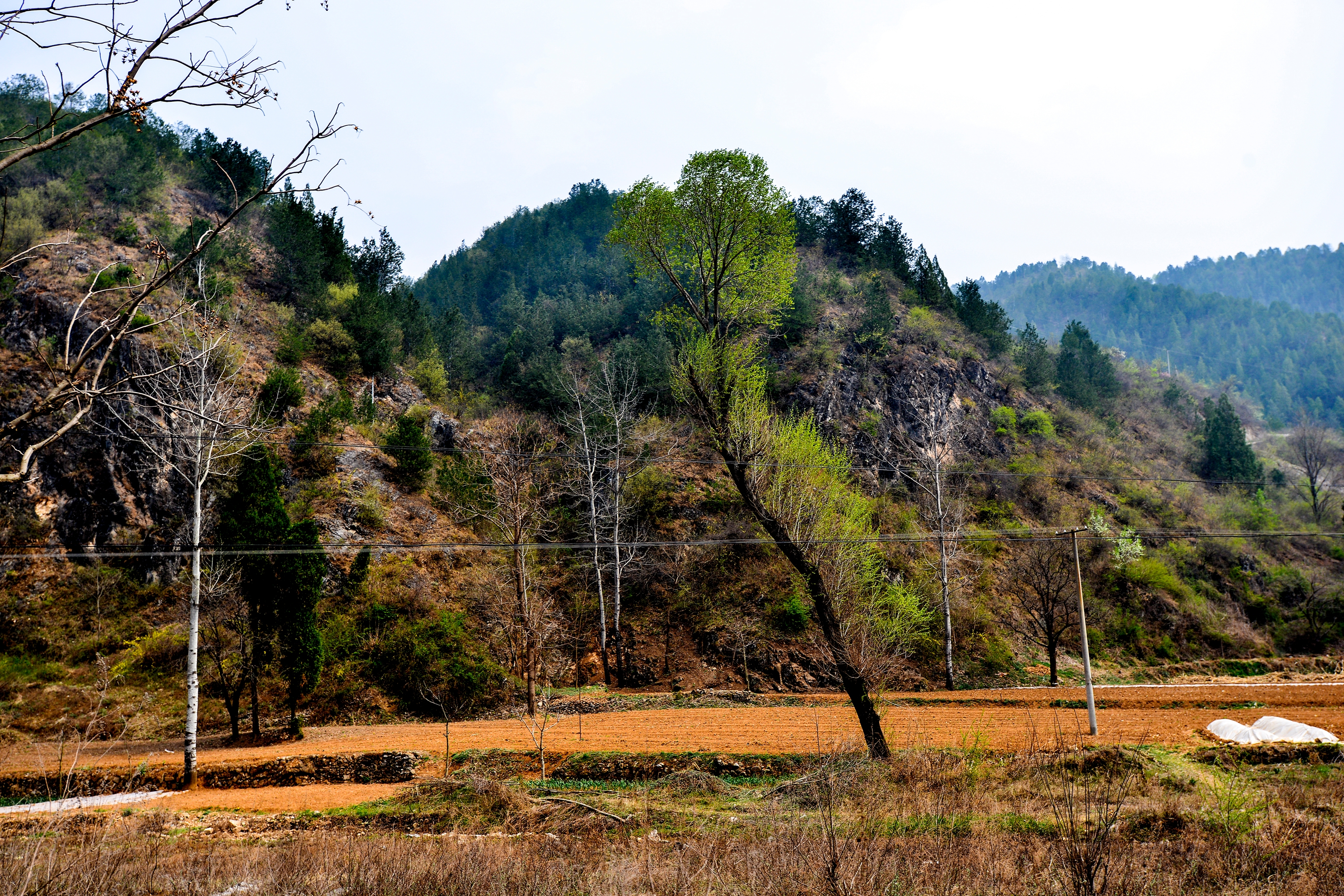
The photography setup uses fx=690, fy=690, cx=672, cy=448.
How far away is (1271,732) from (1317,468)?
5322cm

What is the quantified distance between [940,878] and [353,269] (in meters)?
52.5

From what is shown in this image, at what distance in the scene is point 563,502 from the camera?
130 feet

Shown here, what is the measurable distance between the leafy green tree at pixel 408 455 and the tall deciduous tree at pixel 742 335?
21.3 m

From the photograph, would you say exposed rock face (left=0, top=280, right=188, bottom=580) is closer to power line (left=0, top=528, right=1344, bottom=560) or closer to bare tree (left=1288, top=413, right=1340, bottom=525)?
power line (left=0, top=528, right=1344, bottom=560)

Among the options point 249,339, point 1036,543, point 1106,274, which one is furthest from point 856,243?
point 1106,274

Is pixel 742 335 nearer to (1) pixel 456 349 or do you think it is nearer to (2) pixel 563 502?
(2) pixel 563 502

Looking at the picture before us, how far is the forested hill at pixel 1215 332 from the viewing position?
117500mm

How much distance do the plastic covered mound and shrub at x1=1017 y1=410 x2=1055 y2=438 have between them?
3461 cm

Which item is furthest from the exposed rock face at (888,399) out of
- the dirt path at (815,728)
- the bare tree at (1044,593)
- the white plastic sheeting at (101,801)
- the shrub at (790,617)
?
Answer: the white plastic sheeting at (101,801)

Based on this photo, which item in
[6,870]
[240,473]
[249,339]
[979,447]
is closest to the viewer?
[6,870]

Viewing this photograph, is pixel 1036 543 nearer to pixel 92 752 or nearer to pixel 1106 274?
pixel 92 752

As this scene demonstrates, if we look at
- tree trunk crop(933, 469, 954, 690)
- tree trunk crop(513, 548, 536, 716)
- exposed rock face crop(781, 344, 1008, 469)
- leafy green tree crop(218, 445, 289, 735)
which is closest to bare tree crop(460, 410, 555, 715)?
tree trunk crop(513, 548, 536, 716)

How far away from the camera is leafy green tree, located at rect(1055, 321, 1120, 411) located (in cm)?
5522

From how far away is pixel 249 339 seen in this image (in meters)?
37.7
